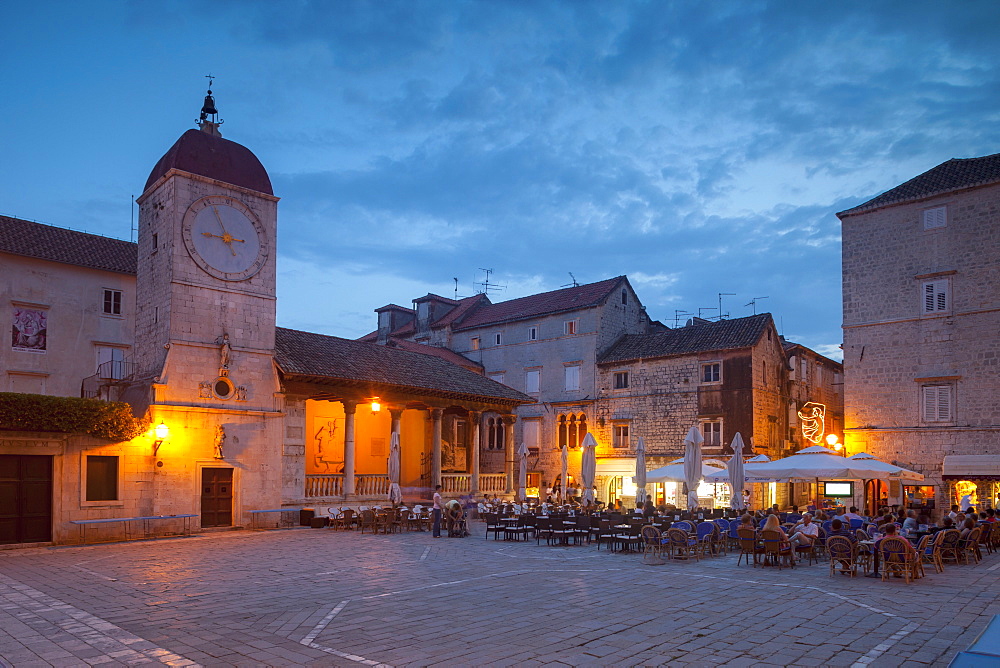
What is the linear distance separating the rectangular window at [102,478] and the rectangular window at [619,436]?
79.8ft

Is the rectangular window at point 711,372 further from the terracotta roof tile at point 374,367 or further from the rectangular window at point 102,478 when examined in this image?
the rectangular window at point 102,478

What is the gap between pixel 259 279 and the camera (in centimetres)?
2470

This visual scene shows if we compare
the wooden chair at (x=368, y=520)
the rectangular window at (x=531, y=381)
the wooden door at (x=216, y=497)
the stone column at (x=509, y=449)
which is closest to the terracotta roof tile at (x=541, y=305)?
the rectangular window at (x=531, y=381)

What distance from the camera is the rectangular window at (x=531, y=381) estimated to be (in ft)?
138

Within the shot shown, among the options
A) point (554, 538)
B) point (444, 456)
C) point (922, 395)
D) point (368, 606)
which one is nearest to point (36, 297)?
point (444, 456)

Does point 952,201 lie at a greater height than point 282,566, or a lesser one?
greater

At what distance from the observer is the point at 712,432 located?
3475 cm

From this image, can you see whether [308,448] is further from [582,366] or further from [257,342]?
[582,366]

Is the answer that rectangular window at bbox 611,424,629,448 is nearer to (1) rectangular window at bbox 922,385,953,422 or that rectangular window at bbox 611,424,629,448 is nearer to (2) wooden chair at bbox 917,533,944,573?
(1) rectangular window at bbox 922,385,953,422

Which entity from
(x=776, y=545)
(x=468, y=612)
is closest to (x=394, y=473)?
(x=776, y=545)

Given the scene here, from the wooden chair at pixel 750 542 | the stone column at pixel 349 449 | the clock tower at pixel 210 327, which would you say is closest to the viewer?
the wooden chair at pixel 750 542

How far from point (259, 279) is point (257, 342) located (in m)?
2.12

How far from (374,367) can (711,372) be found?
16.0 meters

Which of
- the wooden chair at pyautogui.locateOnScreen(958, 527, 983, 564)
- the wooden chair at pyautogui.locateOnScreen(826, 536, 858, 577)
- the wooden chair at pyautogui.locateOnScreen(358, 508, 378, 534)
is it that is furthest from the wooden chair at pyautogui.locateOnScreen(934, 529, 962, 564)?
the wooden chair at pyautogui.locateOnScreen(358, 508, 378, 534)
